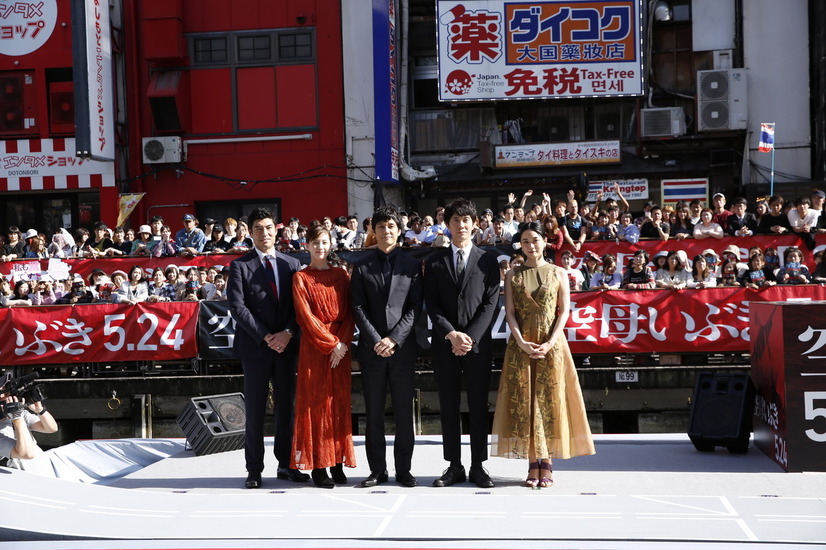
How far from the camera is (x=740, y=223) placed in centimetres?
1346

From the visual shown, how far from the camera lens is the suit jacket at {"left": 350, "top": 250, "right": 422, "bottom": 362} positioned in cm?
659

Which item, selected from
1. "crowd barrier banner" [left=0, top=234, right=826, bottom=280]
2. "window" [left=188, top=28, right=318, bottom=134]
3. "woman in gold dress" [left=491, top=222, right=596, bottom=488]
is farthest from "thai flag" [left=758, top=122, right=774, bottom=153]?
"woman in gold dress" [left=491, top=222, right=596, bottom=488]

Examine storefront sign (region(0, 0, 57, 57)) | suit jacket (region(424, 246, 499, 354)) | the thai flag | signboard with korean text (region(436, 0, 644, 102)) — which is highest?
storefront sign (region(0, 0, 57, 57))

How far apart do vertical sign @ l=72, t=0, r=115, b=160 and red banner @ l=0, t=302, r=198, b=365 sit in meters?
7.60

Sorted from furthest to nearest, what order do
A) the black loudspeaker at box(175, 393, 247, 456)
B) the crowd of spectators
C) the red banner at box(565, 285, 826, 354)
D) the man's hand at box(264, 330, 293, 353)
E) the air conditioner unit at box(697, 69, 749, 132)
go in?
1. the air conditioner unit at box(697, 69, 749, 132)
2. the crowd of spectators
3. the red banner at box(565, 285, 826, 354)
4. the black loudspeaker at box(175, 393, 247, 456)
5. the man's hand at box(264, 330, 293, 353)

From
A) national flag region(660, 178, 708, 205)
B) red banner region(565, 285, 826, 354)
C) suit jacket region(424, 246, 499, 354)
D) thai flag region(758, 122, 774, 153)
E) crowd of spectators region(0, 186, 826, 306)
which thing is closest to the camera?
suit jacket region(424, 246, 499, 354)

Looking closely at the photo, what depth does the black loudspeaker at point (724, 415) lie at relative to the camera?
754cm

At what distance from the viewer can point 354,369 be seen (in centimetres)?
1247

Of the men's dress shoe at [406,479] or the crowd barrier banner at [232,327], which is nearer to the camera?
the men's dress shoe at [406,479]

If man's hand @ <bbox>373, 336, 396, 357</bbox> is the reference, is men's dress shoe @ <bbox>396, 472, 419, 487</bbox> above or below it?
below

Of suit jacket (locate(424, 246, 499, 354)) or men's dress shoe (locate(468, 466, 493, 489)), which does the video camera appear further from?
men's dress shoe (locate(468, 466, 493, 489))

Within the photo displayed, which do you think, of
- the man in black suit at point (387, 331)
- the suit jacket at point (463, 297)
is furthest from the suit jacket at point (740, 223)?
the man in black suit at point (387, 331)

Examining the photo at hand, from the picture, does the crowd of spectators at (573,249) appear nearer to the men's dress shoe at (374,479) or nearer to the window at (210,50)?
the men's dress shoe at (374,479)

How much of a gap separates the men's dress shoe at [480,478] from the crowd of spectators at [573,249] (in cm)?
580
